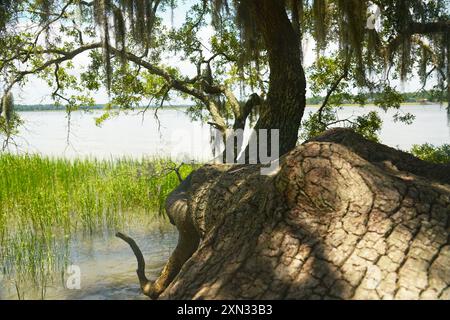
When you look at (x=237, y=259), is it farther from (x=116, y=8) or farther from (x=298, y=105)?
(x=116, y=8)

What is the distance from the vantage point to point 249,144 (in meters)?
4.89

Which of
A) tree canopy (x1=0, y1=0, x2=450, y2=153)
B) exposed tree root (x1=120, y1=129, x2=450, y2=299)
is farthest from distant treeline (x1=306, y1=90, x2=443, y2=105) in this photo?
exposed tree root (x1=120, y1=129, x2=450, y2=299)

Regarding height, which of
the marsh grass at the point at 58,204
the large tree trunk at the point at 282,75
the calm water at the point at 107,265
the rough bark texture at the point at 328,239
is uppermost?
the large tree trunk at the point at 282,75

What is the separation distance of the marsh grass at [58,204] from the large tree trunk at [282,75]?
1.36 m

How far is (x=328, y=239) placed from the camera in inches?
92.6

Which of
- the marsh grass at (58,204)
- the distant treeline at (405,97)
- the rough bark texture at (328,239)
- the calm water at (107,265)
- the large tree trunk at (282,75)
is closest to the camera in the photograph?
the rough bark texture at (328,239)

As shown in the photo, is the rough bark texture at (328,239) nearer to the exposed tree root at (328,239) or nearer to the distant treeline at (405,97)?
the exposed tree root at (328,239)

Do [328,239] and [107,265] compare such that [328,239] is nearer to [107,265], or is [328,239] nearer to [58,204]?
[107,265]

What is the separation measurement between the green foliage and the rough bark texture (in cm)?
546

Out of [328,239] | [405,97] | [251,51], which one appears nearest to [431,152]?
[405,97]

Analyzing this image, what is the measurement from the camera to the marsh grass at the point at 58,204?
514 centimetres

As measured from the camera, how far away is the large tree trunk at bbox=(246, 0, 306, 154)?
4.86m

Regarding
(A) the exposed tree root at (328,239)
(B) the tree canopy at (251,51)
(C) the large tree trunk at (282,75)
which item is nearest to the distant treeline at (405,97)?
(B) the tree canopy at (251,51)
